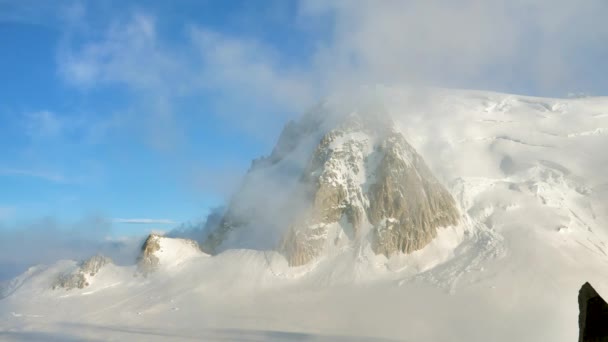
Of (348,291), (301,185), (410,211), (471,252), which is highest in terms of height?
(301,185)

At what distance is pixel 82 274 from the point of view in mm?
70750

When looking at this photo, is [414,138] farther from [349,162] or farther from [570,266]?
[570,266]

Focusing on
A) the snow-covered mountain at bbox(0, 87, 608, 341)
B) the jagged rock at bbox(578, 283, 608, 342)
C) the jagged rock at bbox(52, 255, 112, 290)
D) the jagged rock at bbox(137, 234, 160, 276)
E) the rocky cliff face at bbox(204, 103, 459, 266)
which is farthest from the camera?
the jagged rock at bbox(52, 255, 112, 290)

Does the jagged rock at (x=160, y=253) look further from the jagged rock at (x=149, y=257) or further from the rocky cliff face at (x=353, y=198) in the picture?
the rocky cliff face at (x=353, y=198)

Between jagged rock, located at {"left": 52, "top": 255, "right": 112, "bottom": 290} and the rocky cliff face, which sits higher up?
the rocky cliff face

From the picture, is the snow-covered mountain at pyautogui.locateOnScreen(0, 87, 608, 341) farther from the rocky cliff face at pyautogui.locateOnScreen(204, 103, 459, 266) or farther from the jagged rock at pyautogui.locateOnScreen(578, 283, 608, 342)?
the jagged rock at pyautogui.locateOnScreen(578, 283, 608, 342)

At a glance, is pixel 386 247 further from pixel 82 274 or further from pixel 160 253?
pixel 82 274

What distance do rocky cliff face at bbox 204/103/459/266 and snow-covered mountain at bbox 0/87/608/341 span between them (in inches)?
8.1

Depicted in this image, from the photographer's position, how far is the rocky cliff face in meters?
58.0

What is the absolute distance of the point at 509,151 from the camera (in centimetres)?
6425

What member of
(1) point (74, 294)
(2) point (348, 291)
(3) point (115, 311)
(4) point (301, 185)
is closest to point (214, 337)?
(2) point (348, 291)

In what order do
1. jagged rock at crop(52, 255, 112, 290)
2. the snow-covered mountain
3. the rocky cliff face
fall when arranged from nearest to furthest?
the snow-covered mountain
the rocky cliff face
jagged rock at crop(52, 255, 112, 290)

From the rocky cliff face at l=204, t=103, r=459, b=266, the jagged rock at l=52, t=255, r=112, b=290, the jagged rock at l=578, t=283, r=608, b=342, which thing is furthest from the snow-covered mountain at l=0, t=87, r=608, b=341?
the jagged rock at l=578, t=283, r=608, b=342

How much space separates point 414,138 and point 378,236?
56.2 feet
